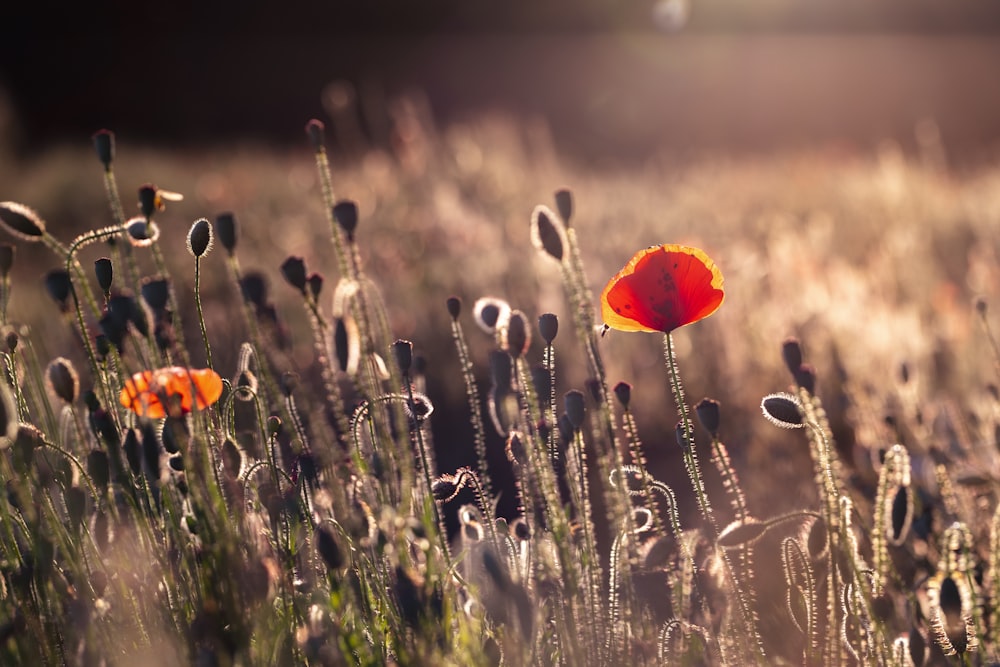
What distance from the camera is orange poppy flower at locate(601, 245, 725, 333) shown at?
61.0 inches

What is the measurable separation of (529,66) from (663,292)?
20.9m

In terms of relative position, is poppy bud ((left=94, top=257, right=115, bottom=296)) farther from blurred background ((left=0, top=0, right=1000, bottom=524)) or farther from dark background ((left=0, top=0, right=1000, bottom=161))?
dark background ((left=0, top=0, right=1000, bottom=161))

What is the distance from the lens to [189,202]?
8430 millimetres

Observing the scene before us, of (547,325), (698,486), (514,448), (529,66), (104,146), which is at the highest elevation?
(529,66)

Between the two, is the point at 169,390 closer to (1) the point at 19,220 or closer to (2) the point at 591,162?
(1) the point at 19,220

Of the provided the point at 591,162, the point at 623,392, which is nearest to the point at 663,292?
the point at 623,392

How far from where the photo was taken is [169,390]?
1538 mm

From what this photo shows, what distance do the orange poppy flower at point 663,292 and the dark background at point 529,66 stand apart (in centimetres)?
1577

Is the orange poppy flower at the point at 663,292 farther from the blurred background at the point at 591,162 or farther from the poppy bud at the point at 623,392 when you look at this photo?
the blurred background at the point at 591,162

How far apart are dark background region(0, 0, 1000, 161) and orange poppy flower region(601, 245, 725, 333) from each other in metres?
15.8

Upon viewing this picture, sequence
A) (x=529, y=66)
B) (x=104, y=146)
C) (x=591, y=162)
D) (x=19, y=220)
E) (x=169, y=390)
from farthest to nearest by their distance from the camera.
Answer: (x=529, y=66), (x=591, y=162), (x=104, y=146), (x=19, y=220), (x=169, y=390)

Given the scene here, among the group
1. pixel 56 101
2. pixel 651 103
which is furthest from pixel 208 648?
pixel 56 101

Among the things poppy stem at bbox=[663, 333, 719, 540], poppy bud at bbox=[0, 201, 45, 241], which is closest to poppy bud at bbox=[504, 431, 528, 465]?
poppy stem at bbox=[663, 333, 719, 540]

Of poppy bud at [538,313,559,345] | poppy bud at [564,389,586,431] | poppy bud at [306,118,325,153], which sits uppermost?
poppy bud at [306,118,325,153]
